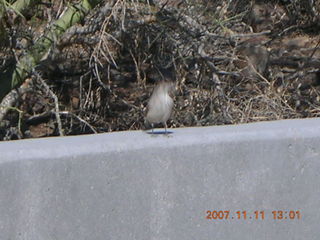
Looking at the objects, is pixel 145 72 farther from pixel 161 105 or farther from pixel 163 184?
pixel 163 184

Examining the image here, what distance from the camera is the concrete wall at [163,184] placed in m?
3.65

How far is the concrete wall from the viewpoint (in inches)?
144

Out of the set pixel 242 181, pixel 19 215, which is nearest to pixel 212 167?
pixel 242 181

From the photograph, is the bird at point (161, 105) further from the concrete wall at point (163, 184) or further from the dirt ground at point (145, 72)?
the dirt ground at point (145, 72)

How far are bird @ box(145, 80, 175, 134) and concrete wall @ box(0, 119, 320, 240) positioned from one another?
1.61ft

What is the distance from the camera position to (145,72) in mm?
6828

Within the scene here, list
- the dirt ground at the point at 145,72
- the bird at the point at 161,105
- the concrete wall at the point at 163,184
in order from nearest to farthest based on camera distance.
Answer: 1. the concrete wall at the point at 163,184
2. the bird at the point at 161,105
3. the dirt ground at the point at 145,72

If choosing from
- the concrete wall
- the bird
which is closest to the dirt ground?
the bird

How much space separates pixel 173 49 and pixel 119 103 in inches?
27.8

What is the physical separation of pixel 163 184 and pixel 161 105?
862 millimetres

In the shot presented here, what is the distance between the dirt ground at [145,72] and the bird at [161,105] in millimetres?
1027

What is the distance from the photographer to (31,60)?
233 inches

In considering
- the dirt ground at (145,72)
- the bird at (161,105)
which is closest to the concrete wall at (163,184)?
the bird at (161,105)

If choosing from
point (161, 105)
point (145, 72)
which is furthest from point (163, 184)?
point (145, 72)
